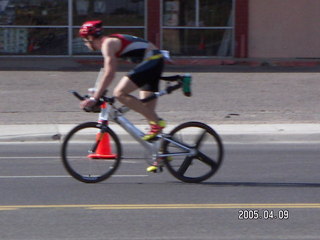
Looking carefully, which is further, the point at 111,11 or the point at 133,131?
the point at 111,11

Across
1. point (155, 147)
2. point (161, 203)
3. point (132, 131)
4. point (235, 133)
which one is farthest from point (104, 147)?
point (235, 133)

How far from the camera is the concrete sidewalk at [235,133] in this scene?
12.1 metres

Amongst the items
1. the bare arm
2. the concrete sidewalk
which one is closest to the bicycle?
the bare arm

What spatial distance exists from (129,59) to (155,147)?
104 cm

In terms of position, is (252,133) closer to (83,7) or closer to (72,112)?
(72,112)

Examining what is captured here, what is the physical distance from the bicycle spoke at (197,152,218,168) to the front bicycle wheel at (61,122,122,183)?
922 millimetres

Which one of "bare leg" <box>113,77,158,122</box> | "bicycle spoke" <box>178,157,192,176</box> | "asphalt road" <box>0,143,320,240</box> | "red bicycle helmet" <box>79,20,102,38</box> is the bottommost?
"asphalt road" <box>0,143,320,240</box>

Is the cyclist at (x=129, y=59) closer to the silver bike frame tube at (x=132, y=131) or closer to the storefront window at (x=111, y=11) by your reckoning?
the silver bike frame tube at (x=132, y=131)

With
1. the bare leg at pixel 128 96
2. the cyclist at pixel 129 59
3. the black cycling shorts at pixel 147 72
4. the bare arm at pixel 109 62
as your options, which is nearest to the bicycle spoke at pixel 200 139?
the cyclist at pixel 129 59

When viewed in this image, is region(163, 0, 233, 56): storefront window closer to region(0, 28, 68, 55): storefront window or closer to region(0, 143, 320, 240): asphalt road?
region(0, 28, 68, 55): storefront window

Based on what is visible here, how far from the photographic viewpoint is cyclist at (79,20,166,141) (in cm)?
788

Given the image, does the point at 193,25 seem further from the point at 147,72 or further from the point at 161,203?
the point at 161,203

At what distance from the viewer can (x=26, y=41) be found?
2302 cm
